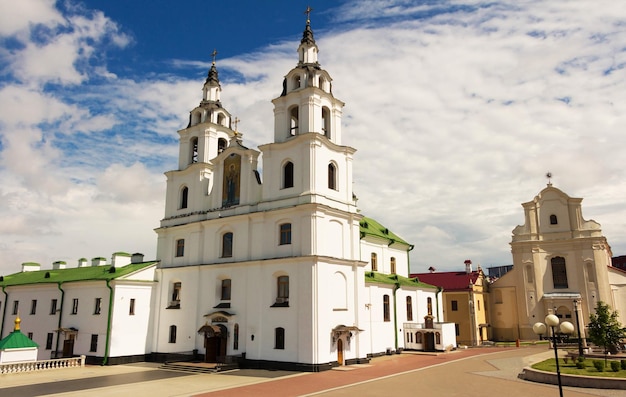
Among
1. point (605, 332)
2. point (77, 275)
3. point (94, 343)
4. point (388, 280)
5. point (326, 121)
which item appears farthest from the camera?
point (77, 275)

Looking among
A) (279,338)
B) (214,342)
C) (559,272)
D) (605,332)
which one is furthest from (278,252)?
(559,272)

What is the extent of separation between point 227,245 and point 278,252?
15.8ft

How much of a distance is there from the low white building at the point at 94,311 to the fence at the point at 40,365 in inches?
60.3

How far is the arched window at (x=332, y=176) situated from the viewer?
31.3 metres

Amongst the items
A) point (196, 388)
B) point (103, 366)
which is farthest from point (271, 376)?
point (103, 366)

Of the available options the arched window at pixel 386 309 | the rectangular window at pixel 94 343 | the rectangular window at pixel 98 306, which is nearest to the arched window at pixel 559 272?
the arched window at pixel 386 309

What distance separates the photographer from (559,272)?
157 ft

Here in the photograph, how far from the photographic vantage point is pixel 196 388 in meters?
21.6

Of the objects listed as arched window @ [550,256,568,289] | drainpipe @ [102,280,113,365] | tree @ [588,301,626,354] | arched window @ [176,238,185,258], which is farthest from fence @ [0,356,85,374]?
arched window @ [550,256,568,289]

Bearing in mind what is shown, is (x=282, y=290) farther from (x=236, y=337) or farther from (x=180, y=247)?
(x=180, y=247)

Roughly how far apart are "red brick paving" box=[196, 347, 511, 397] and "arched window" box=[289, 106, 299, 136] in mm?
15672

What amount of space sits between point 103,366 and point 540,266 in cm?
4064

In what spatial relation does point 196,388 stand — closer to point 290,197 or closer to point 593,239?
point 290,197

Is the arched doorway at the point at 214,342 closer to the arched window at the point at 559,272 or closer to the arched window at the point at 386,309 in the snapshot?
the arched window at the point at 386,309
